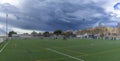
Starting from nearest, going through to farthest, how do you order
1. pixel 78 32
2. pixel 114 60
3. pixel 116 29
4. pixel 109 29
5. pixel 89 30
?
pixel 114 60 < pixel 116 29 < pixel 109 29 < pixel 89 30 < pixel 78 32

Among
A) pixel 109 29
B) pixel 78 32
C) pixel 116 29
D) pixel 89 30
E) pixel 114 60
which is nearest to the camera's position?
pixel 114 60

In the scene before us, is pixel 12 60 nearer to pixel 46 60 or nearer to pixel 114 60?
pixel 46 60

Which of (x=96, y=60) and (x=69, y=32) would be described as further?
(x=69, y=32)

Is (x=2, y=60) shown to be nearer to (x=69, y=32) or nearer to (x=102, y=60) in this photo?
(x=102, y=60)

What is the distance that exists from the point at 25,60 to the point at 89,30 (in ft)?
561

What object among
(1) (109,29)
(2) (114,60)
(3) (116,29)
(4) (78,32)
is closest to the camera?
(2) (114,60)

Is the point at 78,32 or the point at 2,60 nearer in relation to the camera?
the point at 2,60

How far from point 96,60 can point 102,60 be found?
1.43 ft

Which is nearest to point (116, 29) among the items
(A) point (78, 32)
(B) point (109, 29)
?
(B) point (109, 29)

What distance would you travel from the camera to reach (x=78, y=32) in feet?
648

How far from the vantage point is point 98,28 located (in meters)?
176

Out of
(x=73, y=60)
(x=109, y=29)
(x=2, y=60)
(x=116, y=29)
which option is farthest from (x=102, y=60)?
(x=109, y=29)

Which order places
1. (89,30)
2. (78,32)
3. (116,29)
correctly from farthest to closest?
1. (78,32)
2. (89,30)
3. (116,29)

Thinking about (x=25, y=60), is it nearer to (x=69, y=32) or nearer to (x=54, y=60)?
(x=54, y=60)
